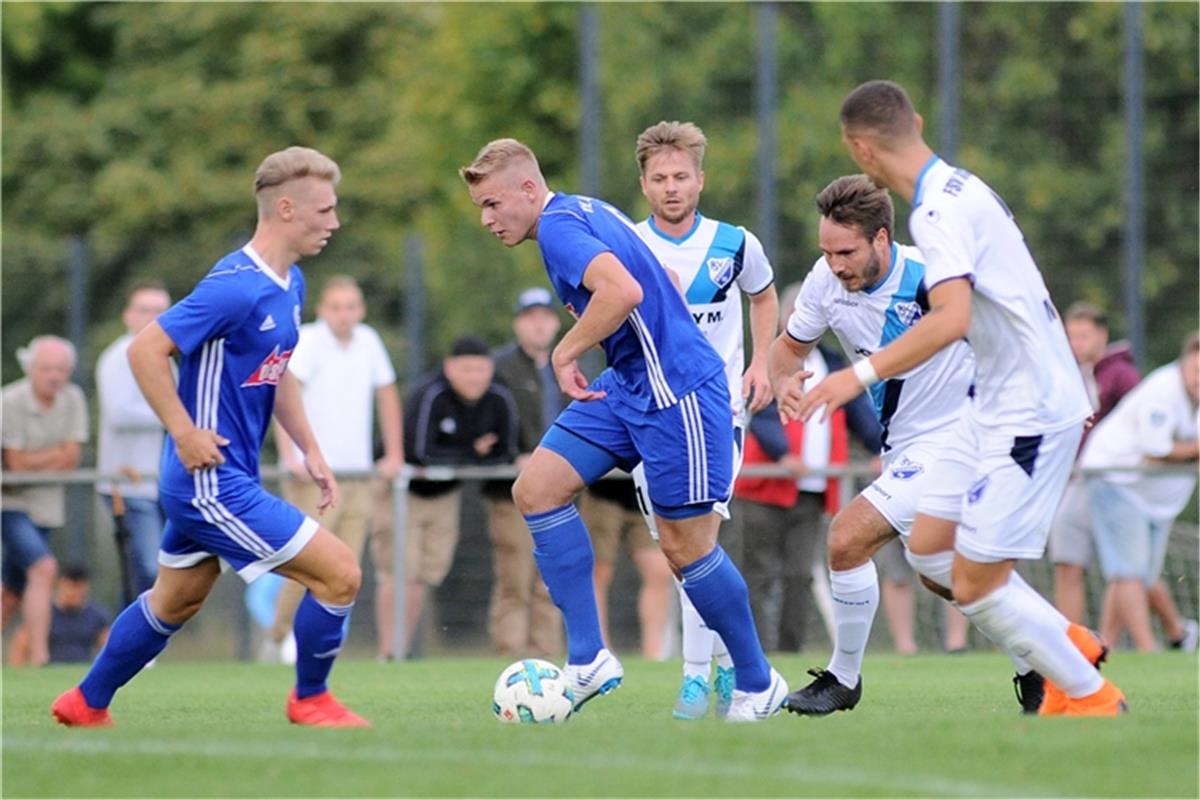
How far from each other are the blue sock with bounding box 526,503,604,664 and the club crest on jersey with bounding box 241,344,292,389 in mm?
1126

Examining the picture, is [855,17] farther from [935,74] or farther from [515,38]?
[515,38]

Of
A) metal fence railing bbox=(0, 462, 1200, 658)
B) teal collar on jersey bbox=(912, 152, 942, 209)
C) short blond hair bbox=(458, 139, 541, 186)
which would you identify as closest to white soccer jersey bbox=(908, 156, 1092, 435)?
teal collar on jersey bbox=(912, 152, 942, 209)

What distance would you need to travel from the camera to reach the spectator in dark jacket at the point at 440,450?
49.8 feet

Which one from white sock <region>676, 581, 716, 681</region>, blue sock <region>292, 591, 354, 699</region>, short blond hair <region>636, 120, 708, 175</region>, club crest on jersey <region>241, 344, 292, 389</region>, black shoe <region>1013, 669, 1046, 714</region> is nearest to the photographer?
blue sock <region>292, 591, 354, 699</region>

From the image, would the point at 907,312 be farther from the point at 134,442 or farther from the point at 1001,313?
the point at 134,442

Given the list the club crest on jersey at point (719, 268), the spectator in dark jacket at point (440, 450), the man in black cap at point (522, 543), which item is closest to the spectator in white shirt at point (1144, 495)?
the man in black cap at point (522, 543)

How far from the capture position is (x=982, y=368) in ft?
24.4

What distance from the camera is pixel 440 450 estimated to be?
599 inches

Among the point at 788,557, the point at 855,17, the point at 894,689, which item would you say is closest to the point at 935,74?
the point at 855,17

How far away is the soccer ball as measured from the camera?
827 cm

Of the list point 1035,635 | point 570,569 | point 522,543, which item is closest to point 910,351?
point 1035,635

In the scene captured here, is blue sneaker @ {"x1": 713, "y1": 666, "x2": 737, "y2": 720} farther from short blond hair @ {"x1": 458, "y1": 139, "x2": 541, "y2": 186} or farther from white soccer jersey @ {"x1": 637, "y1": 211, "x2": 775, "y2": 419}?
short blond hair @ {"x1": 458, "y1": 139, "x2": 541, "y2": 186}

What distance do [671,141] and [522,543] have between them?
6.05 m

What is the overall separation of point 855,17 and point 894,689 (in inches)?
821
